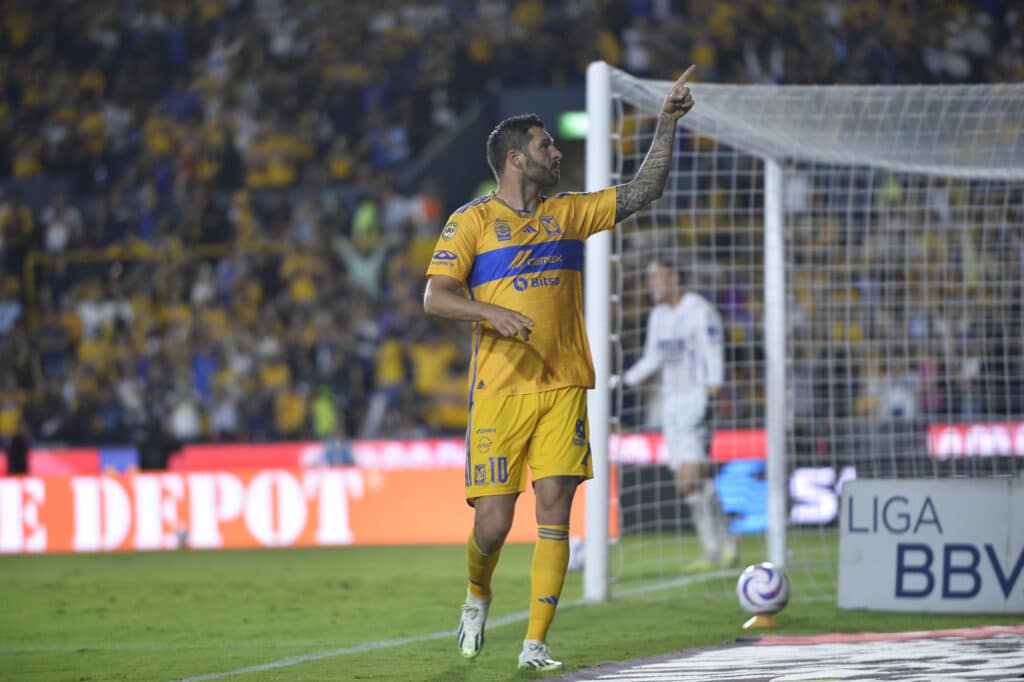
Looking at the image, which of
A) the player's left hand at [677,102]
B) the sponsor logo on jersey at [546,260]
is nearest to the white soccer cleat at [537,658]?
the sponsor logo on jersey at [546,260]

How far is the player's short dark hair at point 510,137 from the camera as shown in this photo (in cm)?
612

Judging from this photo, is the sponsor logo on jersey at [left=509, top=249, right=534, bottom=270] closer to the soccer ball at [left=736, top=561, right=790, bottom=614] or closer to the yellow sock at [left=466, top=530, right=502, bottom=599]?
the yellow sock at [left=466, top=530, right=502, bottom=599]

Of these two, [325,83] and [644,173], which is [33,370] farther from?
[644,173]

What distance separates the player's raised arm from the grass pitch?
6.25ft

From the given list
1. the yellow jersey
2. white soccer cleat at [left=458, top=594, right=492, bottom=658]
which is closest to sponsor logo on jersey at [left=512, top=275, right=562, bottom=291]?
the yellow jersey

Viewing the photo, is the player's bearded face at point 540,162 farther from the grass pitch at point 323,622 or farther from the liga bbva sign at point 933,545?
the liga bbva sign at point 933,545

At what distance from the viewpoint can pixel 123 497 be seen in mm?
14312

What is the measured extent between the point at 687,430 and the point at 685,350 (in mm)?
578

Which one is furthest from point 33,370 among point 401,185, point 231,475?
point 231,475

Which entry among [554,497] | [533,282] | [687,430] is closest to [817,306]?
[687,430]

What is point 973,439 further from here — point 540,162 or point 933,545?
point 540,162

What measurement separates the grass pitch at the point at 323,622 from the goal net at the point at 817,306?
0.84m

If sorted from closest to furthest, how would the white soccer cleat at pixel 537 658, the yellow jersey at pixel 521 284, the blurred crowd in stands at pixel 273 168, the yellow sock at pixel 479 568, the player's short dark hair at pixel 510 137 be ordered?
the white soccer cleat at pixel 537 658
the yellow jersey at pixel 521 284
the player's short dark hair at pixel 510 137
the yellow sock at pixel 479 568
the blurred crowd in stands at pixel 273 168

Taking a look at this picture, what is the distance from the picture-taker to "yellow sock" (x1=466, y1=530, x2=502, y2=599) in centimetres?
634
